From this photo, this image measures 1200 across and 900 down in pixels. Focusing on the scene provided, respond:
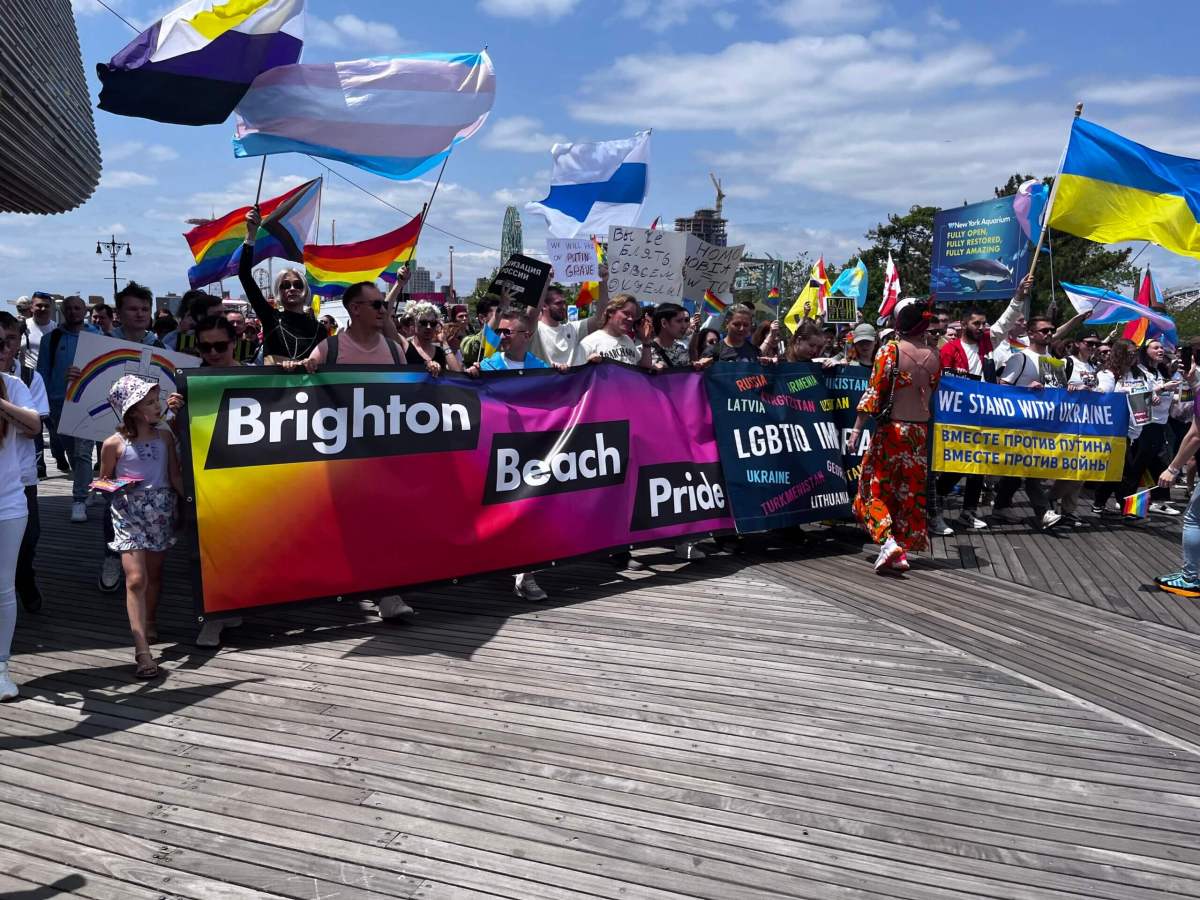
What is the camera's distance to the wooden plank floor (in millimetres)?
6160

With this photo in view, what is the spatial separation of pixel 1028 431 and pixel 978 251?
21.5 feet

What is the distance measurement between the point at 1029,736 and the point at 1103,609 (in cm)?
265

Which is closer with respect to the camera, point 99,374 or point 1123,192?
point 99,374

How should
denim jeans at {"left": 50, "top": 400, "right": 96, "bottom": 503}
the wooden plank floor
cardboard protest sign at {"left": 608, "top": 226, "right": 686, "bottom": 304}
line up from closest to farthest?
the wooden plank floor, denim jeans at {"left": 50, "top": 400, "right": 96, "bottom": 503}, cardboard protest sign at {"left": 608, "top": 226, "right": 686, "bottom": 304}

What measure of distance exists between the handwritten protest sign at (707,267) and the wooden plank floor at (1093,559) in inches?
134

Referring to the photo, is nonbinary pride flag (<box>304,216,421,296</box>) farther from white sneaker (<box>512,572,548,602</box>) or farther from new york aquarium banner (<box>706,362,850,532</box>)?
white sneaker (<box>512,572,548,602</box>)

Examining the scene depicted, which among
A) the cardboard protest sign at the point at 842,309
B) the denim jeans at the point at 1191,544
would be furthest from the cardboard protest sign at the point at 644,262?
the cardboard protest sign at the point at 842,309

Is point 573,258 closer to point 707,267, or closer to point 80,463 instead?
point 707,267

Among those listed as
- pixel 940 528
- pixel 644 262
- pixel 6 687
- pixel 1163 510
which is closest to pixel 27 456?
pixel 6 687

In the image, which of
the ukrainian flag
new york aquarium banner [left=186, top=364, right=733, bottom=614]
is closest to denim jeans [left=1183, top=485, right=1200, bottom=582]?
the ukrainian flag

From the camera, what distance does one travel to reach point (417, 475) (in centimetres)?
525

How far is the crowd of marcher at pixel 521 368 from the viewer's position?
4449 mm

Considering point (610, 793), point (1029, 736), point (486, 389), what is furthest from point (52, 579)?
point (1029, 736)

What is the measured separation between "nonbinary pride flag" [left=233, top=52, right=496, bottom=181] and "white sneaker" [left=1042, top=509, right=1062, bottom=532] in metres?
6.48
